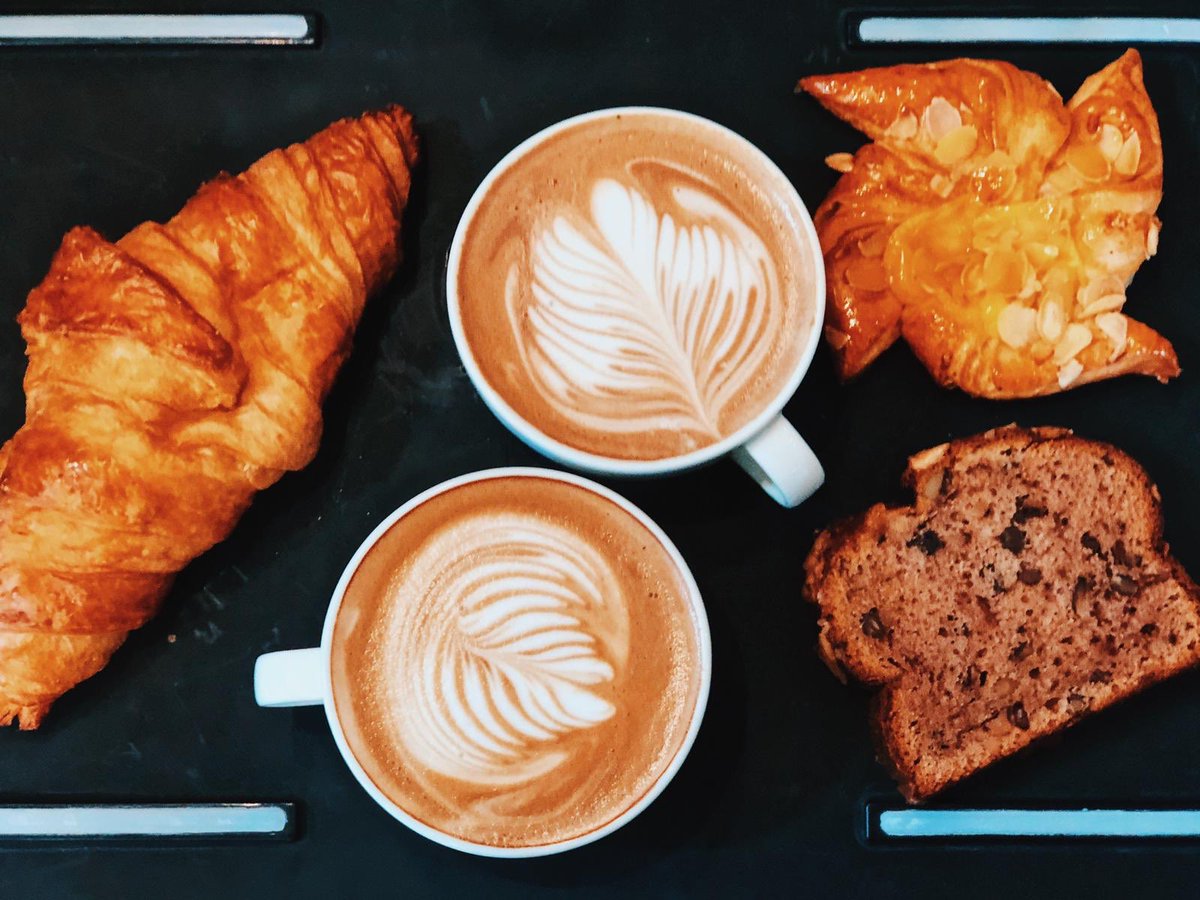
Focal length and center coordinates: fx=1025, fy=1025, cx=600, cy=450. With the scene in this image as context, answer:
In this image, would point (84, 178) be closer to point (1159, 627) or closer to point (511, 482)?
point (511, 482)

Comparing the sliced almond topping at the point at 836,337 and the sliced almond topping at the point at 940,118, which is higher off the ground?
the sliced almond topping at the point at 940,118

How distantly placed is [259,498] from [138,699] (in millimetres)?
330

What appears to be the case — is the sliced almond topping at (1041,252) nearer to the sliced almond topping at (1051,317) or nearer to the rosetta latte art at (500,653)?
the sliced almond topping at (1051,317)

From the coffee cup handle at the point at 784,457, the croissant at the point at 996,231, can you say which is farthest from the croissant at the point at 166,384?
the croissant at the point at 996,231

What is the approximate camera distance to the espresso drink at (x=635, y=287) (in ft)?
4.22

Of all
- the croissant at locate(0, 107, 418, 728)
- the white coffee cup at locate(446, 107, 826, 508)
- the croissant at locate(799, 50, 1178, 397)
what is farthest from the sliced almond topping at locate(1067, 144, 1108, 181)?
the croissant at locate(0, 107, 418, 728)

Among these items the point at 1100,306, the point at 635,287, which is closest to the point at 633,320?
the point at 635,287

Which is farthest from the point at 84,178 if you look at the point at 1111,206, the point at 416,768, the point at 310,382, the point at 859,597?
the point at 1111,206

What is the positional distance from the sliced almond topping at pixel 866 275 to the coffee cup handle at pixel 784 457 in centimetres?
29

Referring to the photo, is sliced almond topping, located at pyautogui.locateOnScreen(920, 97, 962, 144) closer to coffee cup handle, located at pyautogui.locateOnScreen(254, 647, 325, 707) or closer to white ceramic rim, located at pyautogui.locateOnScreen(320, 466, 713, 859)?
white ceramic rim, located at pyautogui.locateOnScreen(320, 466, 713, 859)

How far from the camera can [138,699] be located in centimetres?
146

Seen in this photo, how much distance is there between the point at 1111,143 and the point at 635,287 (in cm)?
75

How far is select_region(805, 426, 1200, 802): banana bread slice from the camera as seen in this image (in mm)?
1440

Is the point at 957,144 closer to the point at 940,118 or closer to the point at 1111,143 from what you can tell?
the point at 940,118
